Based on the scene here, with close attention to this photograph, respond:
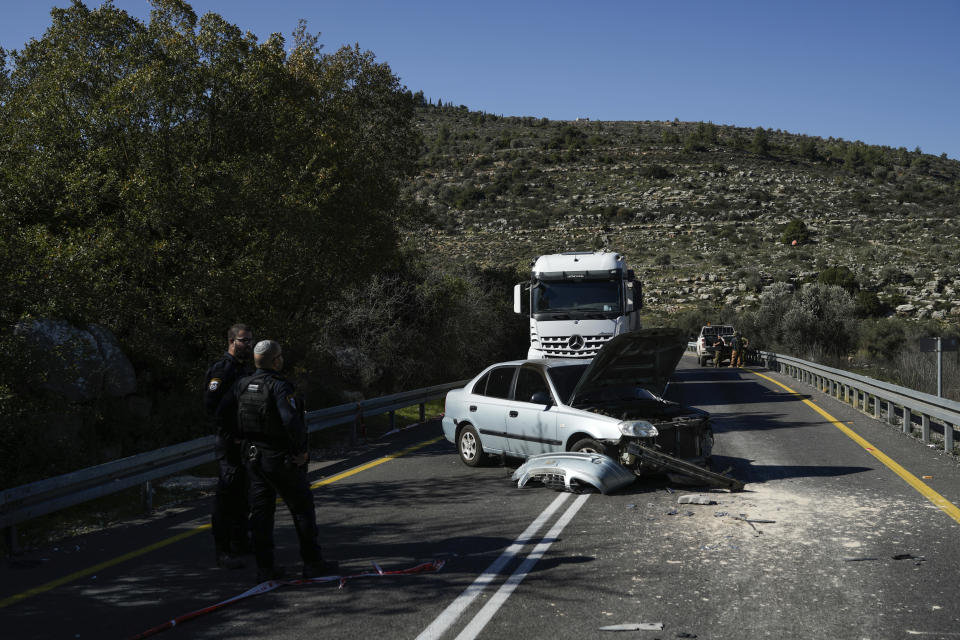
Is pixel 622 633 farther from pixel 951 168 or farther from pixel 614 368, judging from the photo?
pixel 951 168

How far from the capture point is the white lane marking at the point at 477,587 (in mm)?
4695

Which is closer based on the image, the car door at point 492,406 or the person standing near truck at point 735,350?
the car door at point 492,406

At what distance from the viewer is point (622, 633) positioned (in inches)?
180

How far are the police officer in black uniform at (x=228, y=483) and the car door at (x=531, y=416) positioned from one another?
4.20 meters

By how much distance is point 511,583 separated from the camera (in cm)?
556

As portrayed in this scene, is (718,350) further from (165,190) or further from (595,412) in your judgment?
(595,412)

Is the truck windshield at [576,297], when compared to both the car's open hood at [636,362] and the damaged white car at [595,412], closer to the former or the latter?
the damaged white car at [595,412]

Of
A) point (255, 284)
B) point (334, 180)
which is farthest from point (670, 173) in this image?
point (255, 284)

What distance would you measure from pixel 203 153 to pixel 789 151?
263 ft

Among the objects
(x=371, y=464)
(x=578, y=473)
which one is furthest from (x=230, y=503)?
(x=371, y=464)

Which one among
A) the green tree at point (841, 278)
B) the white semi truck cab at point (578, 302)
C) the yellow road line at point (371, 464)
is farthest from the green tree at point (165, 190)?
the green tree at point (841, 278)

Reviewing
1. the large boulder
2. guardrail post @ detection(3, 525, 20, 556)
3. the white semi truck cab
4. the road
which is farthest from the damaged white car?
the white semi truck cab

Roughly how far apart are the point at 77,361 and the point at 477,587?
8428 millimetres

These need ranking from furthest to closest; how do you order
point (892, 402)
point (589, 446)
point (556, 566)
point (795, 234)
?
point (795, 234) < point (892, 402) < point (589, 446) < point (556, 566)
